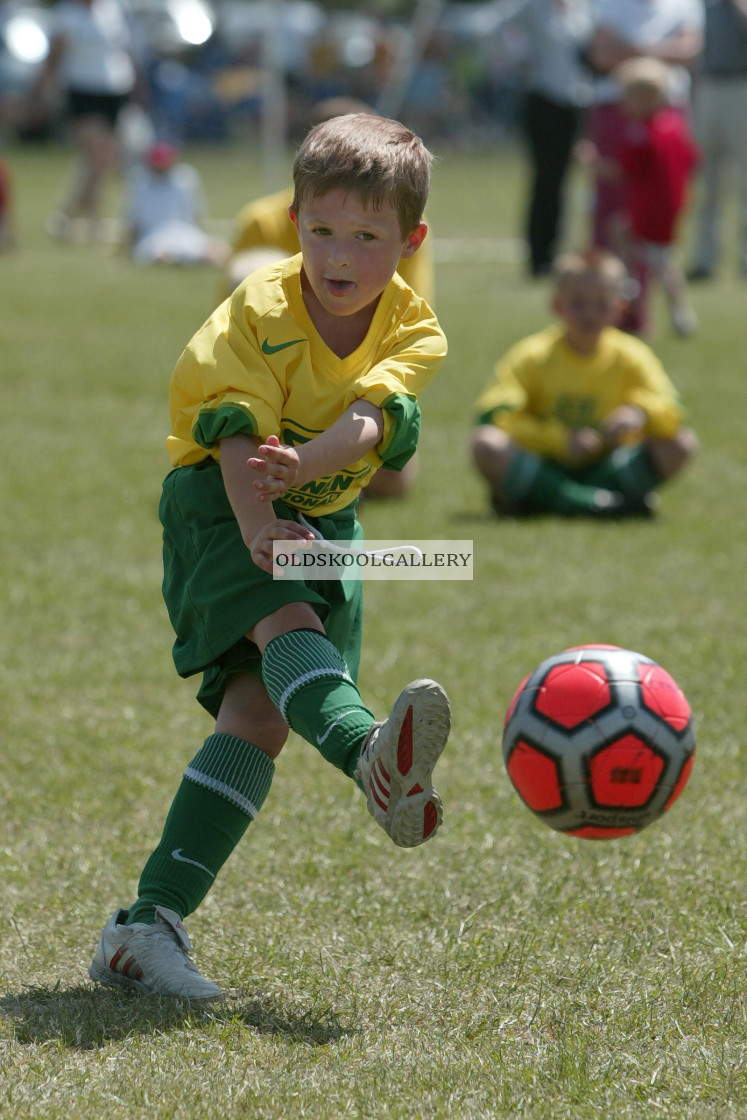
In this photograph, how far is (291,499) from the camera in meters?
2.94

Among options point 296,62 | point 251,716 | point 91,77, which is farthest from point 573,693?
point 296,62

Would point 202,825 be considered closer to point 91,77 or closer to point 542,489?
point 542,489

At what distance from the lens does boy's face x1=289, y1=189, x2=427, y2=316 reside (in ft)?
8.96

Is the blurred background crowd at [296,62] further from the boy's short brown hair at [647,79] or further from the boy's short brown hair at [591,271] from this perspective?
the boy's short brown hair at [591,271]

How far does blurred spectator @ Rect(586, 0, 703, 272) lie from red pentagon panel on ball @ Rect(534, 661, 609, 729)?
28.9ft

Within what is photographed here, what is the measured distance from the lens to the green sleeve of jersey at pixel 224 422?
8.97ft

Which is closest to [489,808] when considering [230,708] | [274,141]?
[230,708]

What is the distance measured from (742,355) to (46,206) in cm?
1283

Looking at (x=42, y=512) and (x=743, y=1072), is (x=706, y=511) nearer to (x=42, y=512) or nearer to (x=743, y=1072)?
Answer: (x=42, y=512)

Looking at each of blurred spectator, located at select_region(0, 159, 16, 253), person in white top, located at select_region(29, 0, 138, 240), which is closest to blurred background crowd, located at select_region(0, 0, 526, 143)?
person in white top, located at select_region(29, 0, 138, 240)

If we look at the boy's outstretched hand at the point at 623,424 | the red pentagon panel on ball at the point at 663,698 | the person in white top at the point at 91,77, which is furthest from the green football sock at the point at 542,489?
the person in white top at the point at 91,77

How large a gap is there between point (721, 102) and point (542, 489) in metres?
6.64

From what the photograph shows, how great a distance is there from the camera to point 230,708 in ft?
9.84

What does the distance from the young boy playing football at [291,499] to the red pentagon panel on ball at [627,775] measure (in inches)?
21.4
